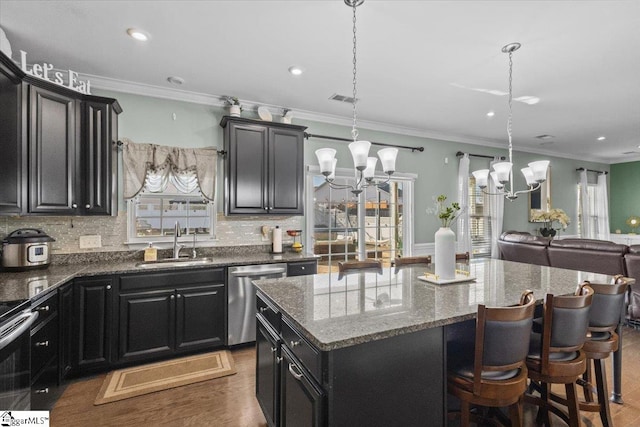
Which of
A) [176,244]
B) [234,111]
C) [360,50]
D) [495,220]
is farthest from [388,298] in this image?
[495,220]

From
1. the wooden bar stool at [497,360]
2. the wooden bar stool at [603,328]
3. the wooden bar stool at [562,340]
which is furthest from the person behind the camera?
the wooden bar stool at [603,328]

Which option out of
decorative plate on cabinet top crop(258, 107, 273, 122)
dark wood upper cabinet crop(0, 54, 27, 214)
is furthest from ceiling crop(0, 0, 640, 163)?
dark wood upper cabinet crop(0, 54, 27, 214)

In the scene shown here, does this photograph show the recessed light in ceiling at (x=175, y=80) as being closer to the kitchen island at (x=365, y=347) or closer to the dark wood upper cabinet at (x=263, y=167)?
the dark wood upper cabinet at (x=263, y=167)

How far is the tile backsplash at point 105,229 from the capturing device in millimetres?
2933

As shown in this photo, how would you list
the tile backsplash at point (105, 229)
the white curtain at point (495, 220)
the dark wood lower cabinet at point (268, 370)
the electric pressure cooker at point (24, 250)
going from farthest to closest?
the white curtain at point (495, 220) < the tile backsplash at point (105, 229) < the electric pressure cooker at point (24, 250) < the dark wood lower cabinet at point (268, 370)

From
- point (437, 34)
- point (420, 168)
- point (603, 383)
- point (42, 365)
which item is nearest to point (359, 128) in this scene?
point (420, 168)

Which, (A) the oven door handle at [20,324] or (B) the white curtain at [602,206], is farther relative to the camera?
(B) the white curtain at [602,206]

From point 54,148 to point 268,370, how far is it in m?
2.65

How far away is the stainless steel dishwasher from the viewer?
3189mm

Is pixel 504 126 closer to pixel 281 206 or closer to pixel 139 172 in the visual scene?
pixel 281 206

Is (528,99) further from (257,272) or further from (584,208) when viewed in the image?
(584,208)

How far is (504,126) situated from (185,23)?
4795 millimetres

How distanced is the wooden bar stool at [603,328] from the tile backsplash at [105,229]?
315 centimetres

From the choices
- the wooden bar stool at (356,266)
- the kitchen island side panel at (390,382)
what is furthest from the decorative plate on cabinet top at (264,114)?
A: the kitchen island side panel at (390,382)
